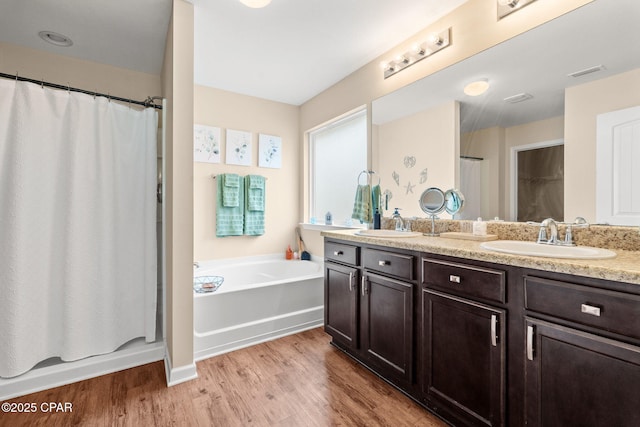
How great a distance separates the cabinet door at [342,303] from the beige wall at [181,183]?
1010mm

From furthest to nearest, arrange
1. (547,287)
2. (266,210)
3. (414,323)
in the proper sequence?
(266,210) < (414,323) < (547,287)

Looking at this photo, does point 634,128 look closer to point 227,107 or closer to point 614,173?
point 614,173

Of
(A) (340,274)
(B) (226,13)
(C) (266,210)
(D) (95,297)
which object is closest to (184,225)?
(D) (95,297)

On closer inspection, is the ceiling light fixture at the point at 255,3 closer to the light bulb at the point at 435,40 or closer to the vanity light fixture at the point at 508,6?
the light bulb at the point at 435,40

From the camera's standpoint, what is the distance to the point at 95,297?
2088mm

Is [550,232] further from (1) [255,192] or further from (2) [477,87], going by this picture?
(1) [255,192]

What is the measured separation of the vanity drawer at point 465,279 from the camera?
1.25 m

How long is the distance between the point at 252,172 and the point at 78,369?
7.53ft

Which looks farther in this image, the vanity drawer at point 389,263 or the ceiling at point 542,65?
the vanity drawer at point 389,263

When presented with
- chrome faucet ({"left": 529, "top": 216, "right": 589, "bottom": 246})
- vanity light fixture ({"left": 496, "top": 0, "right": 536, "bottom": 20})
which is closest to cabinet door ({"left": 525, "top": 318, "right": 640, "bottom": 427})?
chrome faucet ({"left": 529, "top": 216, "right": 589, "bottom": 246})

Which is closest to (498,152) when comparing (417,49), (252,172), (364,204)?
(417,49)

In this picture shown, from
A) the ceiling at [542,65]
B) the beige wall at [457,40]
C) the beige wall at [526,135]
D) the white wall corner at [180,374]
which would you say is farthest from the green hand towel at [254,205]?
the beige wall at [526,135]

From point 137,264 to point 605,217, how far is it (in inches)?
115

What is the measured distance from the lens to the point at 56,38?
7.38ft
